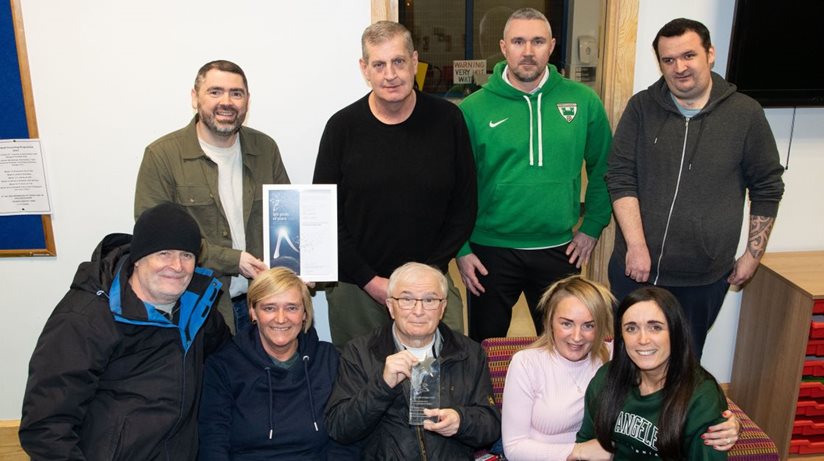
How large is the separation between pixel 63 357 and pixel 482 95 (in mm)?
1978

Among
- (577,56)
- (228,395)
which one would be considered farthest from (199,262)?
(577,56)

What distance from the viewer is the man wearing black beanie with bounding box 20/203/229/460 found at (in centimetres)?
204

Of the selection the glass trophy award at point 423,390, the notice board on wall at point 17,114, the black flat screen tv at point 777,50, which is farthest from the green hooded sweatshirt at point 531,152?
the notice board on wall at point 17,114

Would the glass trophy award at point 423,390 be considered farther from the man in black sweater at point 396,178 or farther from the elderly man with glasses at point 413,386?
the man in black sweater at point 396,178

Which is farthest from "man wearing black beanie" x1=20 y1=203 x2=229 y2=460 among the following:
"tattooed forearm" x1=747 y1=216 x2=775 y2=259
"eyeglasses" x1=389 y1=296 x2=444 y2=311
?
"tattooed forearm" x1=747 y1=216 x2=775 y2=259

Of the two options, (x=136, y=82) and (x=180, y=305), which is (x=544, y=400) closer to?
(x=180, y=305)

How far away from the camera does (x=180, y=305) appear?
234 cm

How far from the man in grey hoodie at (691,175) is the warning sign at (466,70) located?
4.28 m

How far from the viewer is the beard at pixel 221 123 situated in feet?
8.90

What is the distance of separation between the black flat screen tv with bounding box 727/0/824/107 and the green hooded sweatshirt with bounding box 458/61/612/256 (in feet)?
2.70

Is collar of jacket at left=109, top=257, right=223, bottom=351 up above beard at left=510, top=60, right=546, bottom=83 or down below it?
below

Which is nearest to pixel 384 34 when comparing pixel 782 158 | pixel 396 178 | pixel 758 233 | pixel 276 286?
pixel 396 178

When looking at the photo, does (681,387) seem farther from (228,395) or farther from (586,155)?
(228,395)

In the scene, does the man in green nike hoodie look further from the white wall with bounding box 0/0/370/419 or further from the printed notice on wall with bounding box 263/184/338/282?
the white wall with bounding box 0/0/370/419
